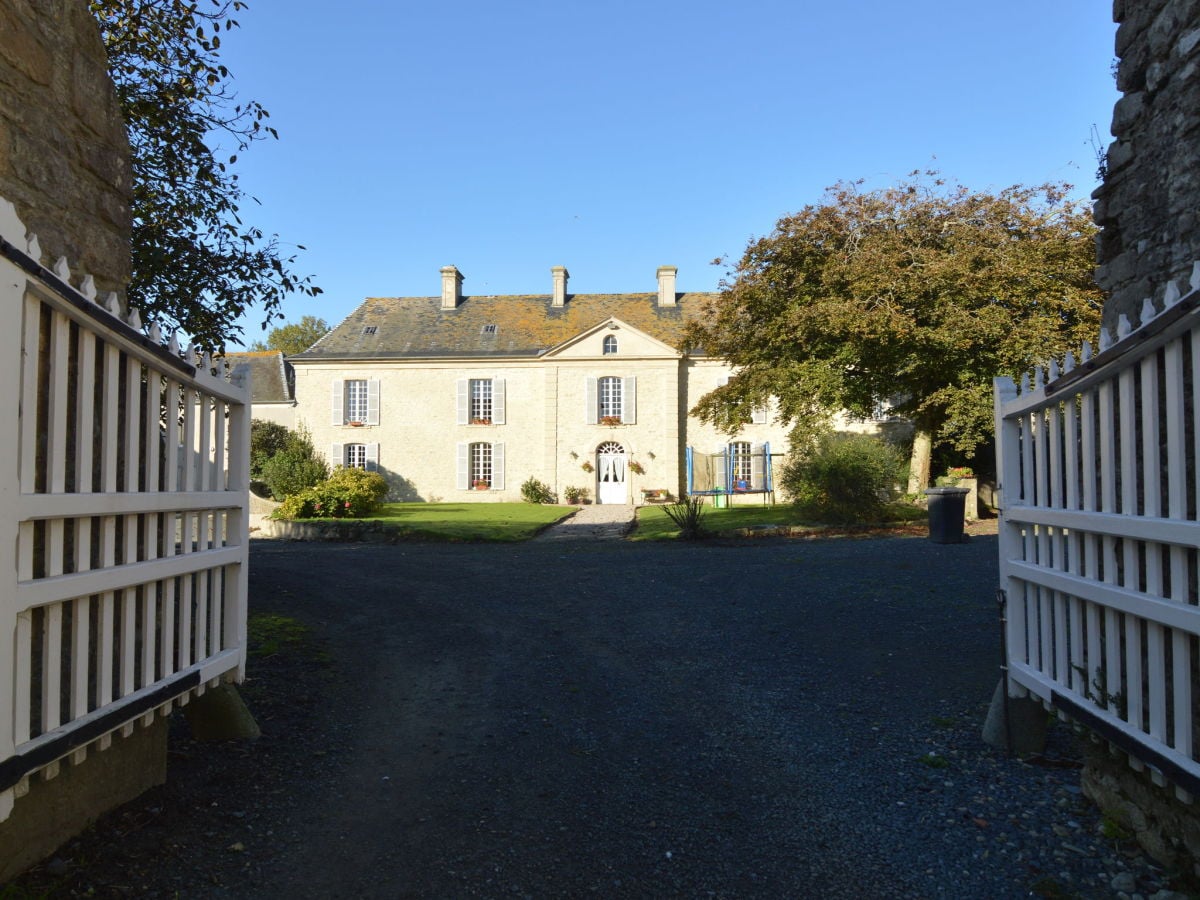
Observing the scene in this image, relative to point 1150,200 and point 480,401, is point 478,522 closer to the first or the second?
point 480,401

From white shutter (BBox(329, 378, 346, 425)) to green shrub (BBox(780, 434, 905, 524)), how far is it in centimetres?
1822

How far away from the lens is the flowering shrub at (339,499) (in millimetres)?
18688

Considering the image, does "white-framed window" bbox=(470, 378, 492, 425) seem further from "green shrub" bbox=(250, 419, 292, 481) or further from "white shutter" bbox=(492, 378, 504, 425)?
"green shrub" bbox=(250, 419, 292, 481)

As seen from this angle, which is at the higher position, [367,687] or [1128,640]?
[1128,640]

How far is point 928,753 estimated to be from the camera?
148 inches

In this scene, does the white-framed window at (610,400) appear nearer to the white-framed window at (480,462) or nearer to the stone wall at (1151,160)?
the white-framed window at (480,462)

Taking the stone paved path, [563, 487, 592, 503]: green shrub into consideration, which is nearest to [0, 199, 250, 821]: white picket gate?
the stone paved path

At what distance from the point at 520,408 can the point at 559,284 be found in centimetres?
581

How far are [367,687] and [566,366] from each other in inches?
937

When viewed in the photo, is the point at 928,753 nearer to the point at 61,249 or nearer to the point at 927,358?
the point at 61,249

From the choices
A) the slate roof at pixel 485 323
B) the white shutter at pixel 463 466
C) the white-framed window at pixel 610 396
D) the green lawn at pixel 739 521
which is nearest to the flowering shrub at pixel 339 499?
the white shutter at pixel 463 466

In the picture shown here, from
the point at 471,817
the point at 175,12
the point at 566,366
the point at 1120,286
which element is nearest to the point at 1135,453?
the point at 1120,286

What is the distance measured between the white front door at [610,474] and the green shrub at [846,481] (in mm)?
11952

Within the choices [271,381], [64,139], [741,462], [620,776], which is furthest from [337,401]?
[620,776]
